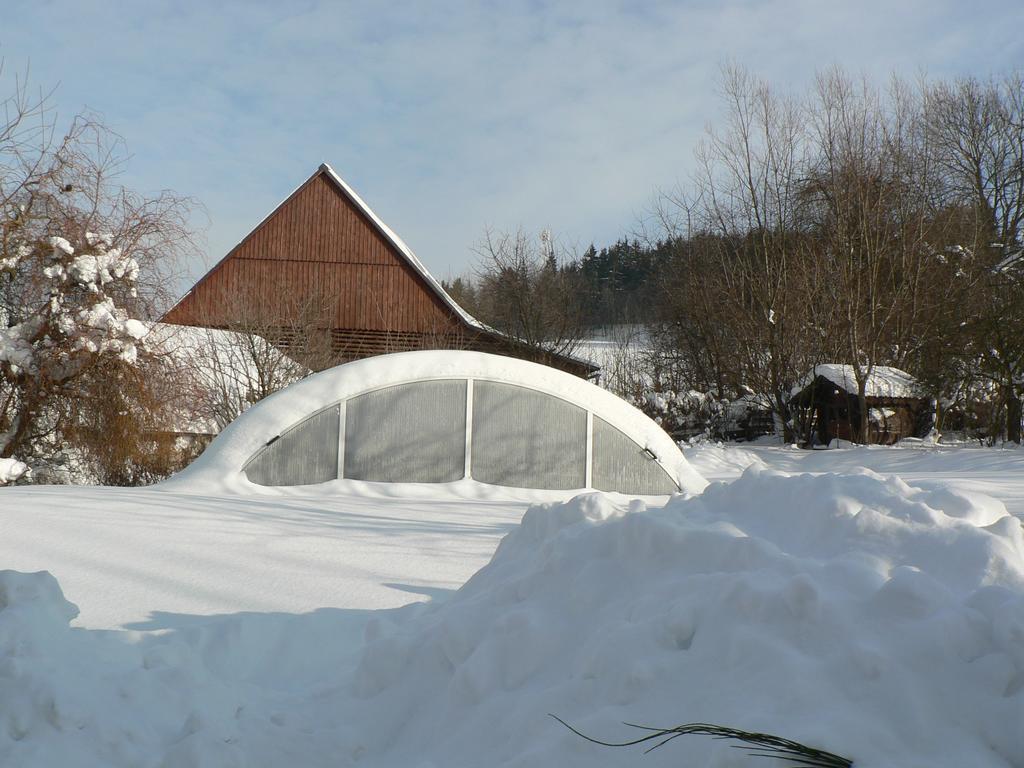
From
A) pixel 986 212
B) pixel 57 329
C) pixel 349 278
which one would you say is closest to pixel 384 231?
pixel 349 278

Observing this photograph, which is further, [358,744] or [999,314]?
[999,314]

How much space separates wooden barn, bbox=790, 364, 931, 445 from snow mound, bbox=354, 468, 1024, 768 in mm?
17012

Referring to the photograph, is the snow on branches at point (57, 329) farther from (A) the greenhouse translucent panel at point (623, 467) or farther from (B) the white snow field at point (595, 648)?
(B) the white snow field at point (595, 648)

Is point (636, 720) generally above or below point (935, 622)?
below

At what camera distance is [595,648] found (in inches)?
95.5

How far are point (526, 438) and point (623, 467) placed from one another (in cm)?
131

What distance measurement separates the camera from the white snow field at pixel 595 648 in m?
1.93

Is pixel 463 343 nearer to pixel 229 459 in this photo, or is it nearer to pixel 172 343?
pixel 172 343

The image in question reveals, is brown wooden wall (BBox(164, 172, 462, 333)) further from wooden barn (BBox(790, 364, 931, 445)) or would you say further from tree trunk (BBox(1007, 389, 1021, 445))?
tree trunk (BBox(1007, 389, 1021, 445))

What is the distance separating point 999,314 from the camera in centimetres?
1555

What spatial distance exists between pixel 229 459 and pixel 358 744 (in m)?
7.28

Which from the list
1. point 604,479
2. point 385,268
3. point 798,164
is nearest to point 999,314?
point 798,164

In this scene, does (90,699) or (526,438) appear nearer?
(90,699)

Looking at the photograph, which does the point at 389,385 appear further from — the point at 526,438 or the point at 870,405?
the point at 870,405
